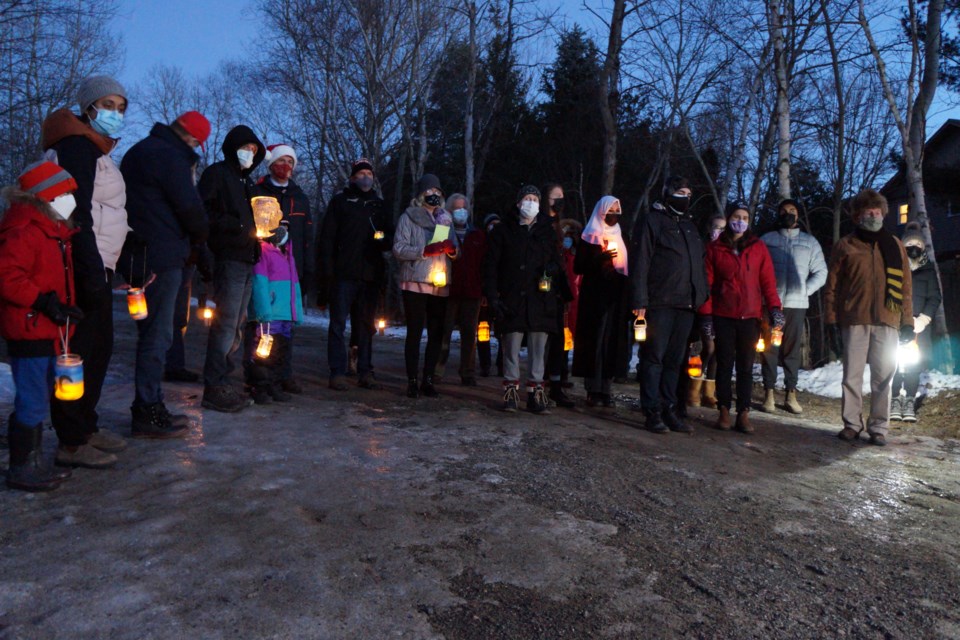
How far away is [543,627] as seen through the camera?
9.03ft

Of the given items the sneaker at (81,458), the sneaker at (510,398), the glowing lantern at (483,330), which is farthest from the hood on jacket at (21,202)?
the glowing lantern at (483,330)

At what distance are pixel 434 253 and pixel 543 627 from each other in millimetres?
5375

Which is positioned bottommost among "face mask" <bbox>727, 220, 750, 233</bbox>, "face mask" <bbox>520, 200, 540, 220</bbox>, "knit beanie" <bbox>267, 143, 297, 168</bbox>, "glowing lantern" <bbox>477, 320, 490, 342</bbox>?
"glowing lantern" <bbox>477, 320, 490, 342</bbox>

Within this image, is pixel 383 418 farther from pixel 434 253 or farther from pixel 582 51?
pixel 582 51

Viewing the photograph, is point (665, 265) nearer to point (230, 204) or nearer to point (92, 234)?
point (230, 204)

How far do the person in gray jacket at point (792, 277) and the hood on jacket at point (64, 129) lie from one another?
7089mm

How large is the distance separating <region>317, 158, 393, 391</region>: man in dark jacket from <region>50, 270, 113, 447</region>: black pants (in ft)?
10.5

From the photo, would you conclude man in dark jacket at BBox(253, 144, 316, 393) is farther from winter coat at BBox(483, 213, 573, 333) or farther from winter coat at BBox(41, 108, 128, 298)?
winter coat at BBox(41, 108, 128, 298)

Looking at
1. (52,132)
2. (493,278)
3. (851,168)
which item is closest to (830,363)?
(493,278)

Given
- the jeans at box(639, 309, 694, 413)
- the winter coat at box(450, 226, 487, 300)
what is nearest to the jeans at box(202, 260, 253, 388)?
the winter coat at box(450, 226, 487, 300)

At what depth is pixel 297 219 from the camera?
275 inches

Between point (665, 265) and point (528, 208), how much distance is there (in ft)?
4.75

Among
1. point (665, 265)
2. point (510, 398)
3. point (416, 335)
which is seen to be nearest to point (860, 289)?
point (665, 265)

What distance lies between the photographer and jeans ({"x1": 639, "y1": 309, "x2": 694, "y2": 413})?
674 cm
